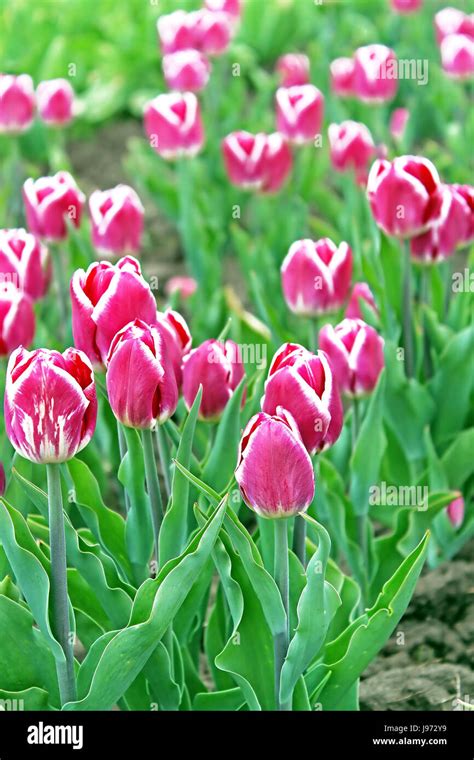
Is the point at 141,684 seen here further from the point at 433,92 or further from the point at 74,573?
the point at 433,92

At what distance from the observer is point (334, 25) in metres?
5.14

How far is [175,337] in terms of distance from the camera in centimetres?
178

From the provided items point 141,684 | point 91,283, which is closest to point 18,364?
point 91,283

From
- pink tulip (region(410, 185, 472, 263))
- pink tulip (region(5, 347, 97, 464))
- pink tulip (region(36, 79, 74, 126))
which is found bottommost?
pink tulip (region(5, 347, 97, 464))

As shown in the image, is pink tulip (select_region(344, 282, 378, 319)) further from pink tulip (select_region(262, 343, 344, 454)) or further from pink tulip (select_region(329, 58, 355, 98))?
pink tulip (select_region(329, 58, 355, 98))

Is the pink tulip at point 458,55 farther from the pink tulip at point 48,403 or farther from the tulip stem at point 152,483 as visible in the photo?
the pink tulip at point 48,403

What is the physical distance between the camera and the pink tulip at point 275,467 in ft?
4.77

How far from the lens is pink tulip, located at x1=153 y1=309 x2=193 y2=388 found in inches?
68.9

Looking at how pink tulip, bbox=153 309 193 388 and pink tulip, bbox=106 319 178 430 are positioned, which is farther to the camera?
pink tulip, bbox=153 309 193 388

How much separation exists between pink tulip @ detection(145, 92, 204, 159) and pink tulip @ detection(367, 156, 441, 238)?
1.07 meters

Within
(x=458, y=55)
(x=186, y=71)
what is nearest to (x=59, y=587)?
(x=186, y=71)

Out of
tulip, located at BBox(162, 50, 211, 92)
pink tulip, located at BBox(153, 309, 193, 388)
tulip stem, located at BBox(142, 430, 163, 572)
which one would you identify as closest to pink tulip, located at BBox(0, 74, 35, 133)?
tulip, located at BBox(162, 50, 211, 92)

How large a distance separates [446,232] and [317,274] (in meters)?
0.28
